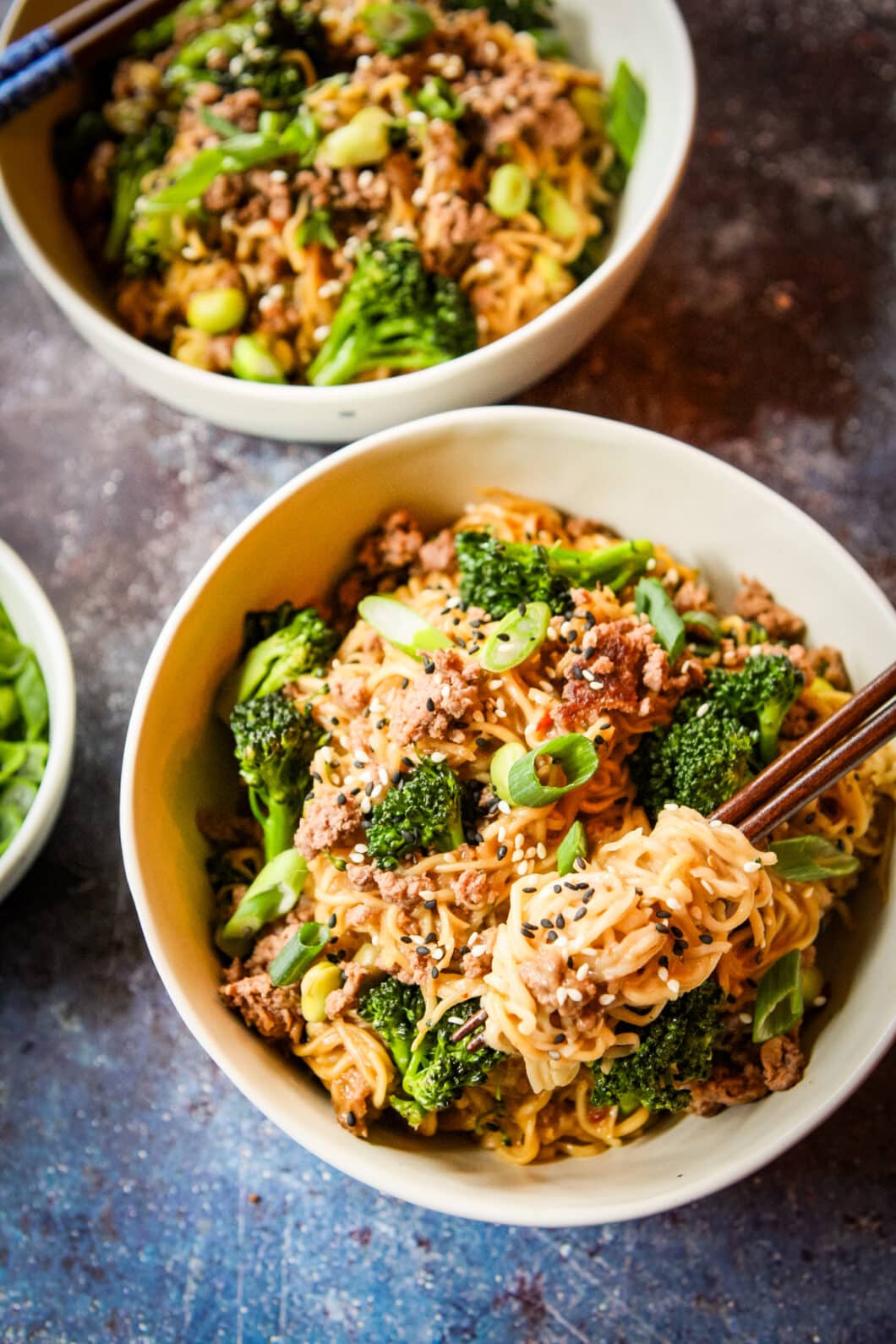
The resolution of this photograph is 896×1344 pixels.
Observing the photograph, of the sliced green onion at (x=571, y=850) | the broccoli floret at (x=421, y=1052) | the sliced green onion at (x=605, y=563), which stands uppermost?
the sliced green onion at (x=605, y=563)

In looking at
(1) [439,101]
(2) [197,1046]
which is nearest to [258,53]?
(1) [439,101]

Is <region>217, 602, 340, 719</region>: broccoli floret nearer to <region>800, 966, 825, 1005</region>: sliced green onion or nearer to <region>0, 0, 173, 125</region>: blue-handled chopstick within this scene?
<region>800, 966, 825, 1005</region>: sliced green onion

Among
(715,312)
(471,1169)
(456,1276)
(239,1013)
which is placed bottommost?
(456,1276)

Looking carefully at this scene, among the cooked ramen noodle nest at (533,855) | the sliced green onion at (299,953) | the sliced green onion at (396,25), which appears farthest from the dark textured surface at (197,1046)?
the sliced green onion at (396,25)

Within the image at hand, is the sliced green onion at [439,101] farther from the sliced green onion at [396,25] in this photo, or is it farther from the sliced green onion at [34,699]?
the sliced green onion at [34,699]

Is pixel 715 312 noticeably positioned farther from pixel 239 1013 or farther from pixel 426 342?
pixel 239 1013

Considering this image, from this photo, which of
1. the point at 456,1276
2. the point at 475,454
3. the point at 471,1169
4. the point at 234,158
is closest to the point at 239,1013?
the point at 471,1169

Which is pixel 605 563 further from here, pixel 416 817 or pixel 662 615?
pixel 416 817
